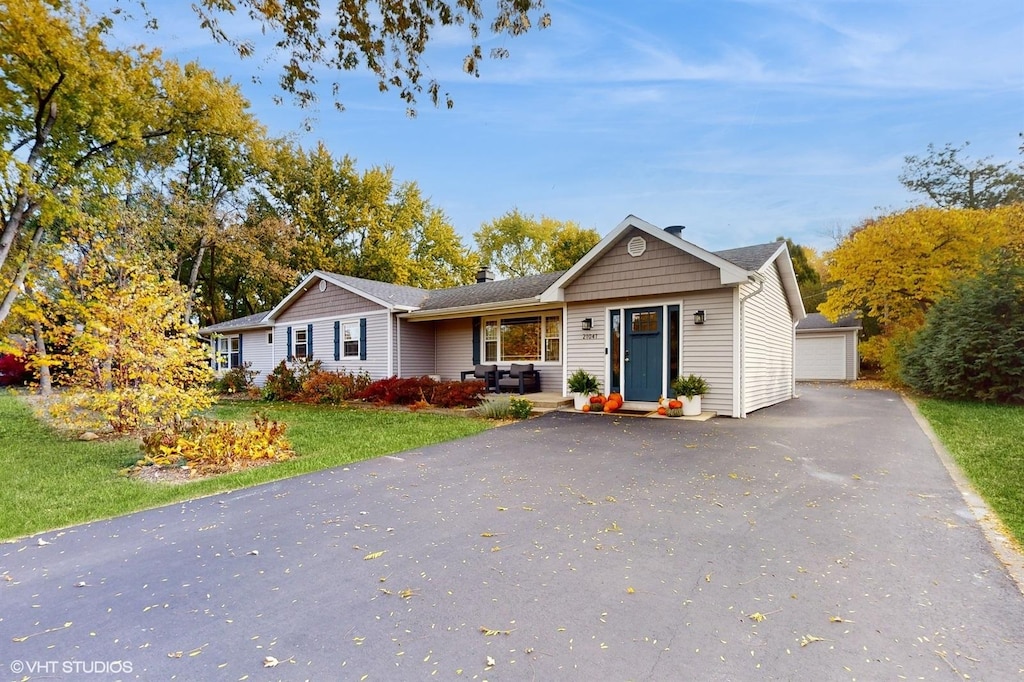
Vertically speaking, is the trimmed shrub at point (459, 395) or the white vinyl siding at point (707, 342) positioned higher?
the white vinyl siding at point (707, 342)

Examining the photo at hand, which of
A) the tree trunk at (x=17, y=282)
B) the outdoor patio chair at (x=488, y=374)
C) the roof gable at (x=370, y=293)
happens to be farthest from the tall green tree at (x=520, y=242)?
the tree trunk at (x=17, y=282)

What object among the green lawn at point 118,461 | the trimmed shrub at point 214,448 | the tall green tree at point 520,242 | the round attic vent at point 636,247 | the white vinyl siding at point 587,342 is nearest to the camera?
the green lawn at point 118,461

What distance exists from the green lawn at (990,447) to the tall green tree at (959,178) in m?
16.9

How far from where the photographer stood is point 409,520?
414 cm

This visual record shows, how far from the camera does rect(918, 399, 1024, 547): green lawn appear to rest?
4.34 metres

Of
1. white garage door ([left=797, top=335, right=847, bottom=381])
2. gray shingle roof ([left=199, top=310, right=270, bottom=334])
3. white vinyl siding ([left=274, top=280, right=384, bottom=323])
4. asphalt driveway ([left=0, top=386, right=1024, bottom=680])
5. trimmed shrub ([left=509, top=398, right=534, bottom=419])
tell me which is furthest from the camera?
white garage door ([left=797, top=335, right=847, bottom=381])

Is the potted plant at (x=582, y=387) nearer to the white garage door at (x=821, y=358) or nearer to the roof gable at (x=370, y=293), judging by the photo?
the roof gable at (x=370, y=293)

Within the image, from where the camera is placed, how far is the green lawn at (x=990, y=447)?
14.2 feet

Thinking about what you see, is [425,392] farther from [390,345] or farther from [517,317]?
[517,317]

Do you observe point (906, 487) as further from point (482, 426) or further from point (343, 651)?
point (482, 426)

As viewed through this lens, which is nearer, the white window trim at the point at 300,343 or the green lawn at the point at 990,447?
the green lawn at the point at 990,447

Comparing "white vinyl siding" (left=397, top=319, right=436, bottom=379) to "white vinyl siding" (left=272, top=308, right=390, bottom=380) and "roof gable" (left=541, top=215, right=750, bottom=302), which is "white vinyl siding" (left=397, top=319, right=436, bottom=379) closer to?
"white vinyl siding" (left=272, top=308, right=390, bottom=380)

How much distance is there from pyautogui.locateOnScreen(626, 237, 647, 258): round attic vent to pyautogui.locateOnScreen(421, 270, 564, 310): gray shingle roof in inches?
128

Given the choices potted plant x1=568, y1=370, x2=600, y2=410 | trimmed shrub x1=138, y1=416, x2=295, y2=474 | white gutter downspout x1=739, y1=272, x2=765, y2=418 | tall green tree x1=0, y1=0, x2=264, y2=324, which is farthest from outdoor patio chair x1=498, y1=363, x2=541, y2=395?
tall green tree x1=0, y1=0, x2=264, y2=324
